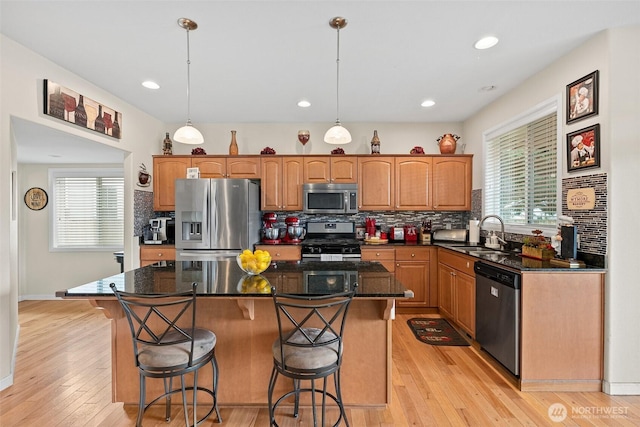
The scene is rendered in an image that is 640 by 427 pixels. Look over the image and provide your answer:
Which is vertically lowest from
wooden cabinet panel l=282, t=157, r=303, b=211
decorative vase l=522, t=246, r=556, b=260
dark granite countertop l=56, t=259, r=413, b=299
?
dark granite countertop l=56, t=259, r=413, b=299

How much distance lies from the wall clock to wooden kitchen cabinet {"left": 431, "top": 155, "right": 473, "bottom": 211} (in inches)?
242

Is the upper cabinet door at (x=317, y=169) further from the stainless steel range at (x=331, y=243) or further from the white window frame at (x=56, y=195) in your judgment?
the white window frame at (x=56, y=195)

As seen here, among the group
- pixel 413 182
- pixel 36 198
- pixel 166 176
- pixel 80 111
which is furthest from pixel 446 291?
pixel 36 198

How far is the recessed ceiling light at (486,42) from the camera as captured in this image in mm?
2344

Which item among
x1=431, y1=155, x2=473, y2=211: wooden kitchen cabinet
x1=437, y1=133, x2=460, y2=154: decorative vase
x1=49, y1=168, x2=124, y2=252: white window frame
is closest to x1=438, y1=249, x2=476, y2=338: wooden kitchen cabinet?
x1=431, y1=155, x2=473, y2=211: wooden kitchen cabinet

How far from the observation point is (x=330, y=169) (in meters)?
4.38

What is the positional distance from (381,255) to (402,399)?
2028mm

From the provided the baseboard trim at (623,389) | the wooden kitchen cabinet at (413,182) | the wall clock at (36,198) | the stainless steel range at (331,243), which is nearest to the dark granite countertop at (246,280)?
the stainless steel range at (331,243)

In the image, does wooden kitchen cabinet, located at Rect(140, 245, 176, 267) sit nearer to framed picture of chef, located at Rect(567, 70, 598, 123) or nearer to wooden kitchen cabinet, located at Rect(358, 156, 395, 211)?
wooden kitchen cabinet, located at Rect(358, 156, 395, 211)

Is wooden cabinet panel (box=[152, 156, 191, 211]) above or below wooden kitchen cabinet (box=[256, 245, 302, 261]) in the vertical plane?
above

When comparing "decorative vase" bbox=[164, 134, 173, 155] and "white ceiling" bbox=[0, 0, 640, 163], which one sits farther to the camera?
"decorative vase" bbox=[164, 134, 173, 155]

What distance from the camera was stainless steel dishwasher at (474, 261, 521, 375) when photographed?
93.0 inches

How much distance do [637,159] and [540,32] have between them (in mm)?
1156

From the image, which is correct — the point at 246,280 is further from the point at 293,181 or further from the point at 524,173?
the point at 524,173
